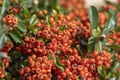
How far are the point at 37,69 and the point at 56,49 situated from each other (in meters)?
0.20

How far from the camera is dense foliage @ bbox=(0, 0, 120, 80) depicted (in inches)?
88.4

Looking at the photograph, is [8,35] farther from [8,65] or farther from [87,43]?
[87,43]

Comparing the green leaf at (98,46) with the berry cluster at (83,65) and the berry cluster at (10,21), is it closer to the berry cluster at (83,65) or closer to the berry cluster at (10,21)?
Result: the berry cluster at (83,65)

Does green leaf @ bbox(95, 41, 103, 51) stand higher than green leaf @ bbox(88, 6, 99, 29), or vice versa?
green leaf @ bbox(88, 6, 99, 29)

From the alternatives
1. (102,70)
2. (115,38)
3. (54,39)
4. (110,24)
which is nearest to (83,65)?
(102,70)

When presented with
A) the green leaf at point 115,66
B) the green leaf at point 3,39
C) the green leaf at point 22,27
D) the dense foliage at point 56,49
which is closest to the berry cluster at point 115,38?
the dense foliage at point 56,49

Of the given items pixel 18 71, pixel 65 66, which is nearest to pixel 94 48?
pixel 65 66

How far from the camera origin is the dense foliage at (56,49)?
Result: 2246mm

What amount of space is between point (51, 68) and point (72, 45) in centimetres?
25

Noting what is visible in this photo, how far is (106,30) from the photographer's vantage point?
2.42m

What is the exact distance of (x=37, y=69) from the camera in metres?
2.19

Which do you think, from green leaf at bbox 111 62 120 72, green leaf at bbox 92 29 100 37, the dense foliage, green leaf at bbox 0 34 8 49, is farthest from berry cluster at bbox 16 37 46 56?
green leaf at bbox 111 62 120 72

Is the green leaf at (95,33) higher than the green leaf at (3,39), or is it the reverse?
the green leaf at (95,33)

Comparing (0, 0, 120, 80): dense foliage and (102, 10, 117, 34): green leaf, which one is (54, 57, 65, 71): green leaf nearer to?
(0, 0, 120, 80): dense foliage
